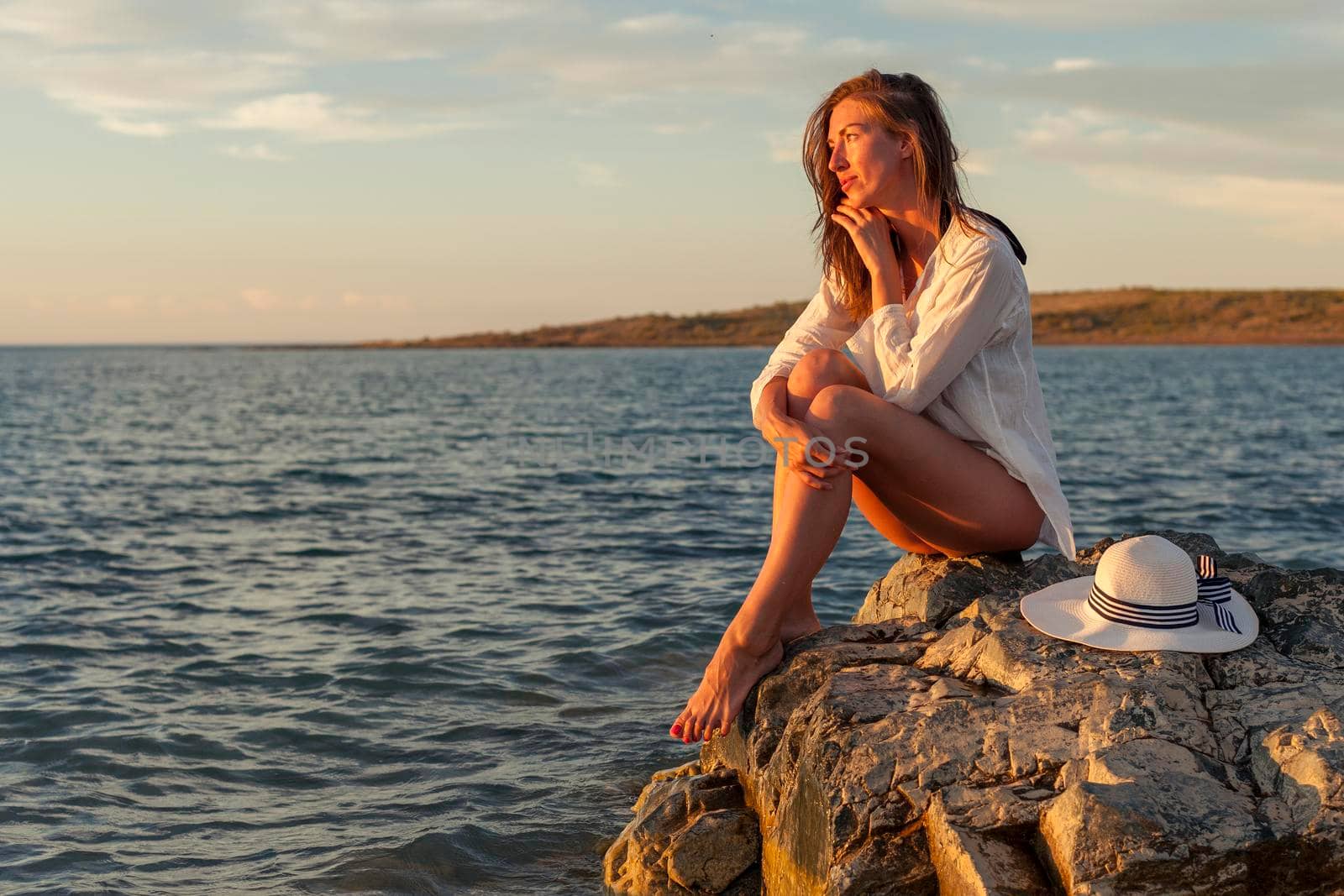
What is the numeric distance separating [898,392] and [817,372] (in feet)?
0.98

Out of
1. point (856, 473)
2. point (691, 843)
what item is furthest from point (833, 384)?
point (691, 843)

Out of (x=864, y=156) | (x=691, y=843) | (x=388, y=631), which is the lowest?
(x=388, y=631)

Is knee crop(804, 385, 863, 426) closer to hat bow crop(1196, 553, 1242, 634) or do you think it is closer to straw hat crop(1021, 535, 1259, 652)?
straw hat crop(1021, 535, 1259, 652)

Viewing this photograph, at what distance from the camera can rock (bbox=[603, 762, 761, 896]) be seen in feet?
13.6

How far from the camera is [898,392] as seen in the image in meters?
4.14

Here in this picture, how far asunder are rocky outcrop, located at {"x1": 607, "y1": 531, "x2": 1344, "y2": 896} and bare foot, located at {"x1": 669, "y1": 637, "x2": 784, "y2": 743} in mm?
73

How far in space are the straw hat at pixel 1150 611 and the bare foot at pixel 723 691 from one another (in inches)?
39.0

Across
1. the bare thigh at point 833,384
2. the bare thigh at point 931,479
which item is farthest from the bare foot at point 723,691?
the bare thigh at point 931,479

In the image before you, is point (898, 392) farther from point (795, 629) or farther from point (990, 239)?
point (795, 629)

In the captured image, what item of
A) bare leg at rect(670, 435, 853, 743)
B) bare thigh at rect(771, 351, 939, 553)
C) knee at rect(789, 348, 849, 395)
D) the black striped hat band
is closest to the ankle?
bare leg at rect(670, 435, 853, 743)

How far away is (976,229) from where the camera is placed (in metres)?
4.20

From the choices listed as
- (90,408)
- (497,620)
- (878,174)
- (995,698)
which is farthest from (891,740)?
(90,408)

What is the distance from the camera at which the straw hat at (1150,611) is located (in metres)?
3.57

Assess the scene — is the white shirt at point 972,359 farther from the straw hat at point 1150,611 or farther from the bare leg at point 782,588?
the straw hat at point 1150,611
